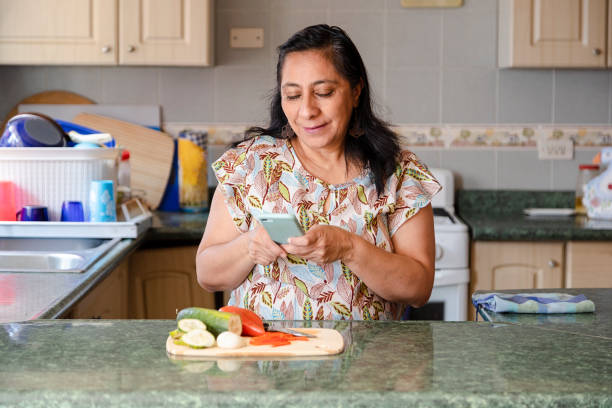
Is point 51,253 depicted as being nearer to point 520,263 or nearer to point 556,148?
point 520,263

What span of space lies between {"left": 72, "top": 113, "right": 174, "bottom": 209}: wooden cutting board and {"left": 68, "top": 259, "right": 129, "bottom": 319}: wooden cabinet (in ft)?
2.07

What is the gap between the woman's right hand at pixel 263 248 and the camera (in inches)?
52.2

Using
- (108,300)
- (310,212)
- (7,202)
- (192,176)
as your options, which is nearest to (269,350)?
(310,212)

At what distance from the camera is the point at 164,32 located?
2859 mm

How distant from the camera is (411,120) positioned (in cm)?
321

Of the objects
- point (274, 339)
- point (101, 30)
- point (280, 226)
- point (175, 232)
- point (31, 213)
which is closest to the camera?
point (274, 339)

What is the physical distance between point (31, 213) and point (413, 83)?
170cm

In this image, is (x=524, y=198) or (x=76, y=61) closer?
(x=76, y=61)

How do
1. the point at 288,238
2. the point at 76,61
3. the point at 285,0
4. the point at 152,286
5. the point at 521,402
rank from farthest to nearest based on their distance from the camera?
the point at 285,0 < the point at 76,61 < the point at 152,286 < the point at 288,238 < the point at 521,402

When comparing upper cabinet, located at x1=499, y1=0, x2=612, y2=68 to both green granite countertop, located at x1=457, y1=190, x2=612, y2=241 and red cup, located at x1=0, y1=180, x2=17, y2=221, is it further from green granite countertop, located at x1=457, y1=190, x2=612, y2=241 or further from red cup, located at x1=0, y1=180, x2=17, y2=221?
red cup, located at x1=0, y1=180, x2=17, y2=221

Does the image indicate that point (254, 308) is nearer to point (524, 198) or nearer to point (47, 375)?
point (47, 375)

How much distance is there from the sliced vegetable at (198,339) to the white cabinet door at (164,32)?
2.01 m

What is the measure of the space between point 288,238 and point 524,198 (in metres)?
2.16

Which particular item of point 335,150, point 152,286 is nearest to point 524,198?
point 152,286
